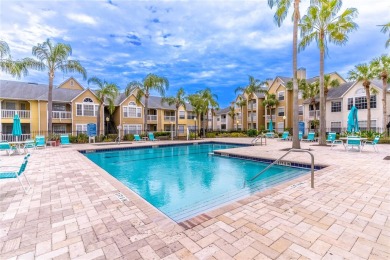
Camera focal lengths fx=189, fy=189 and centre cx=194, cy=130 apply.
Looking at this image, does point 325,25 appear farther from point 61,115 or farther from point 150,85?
point 61,115

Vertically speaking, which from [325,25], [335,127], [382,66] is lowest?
[335,127]

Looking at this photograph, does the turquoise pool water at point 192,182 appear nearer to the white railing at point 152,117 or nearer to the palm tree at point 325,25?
the palm tree at point 325,25

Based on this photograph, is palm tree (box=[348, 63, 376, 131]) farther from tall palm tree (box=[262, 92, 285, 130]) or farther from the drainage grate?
the drainage grate

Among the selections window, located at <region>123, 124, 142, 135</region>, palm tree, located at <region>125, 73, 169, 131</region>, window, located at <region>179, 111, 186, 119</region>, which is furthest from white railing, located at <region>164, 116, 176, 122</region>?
palm tree, located at <region>125, 73, 169, 131</region>

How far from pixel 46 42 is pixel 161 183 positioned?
18787 mm

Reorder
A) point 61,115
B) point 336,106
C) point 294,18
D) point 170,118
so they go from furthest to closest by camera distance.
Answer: point 170,118 → point 336,106 → point 61,115 → point 294,18

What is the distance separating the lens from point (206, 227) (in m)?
2.99

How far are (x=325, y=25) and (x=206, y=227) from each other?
1707cm

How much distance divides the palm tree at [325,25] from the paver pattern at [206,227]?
13063 millimetres

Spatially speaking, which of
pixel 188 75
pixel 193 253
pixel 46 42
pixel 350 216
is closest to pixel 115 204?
pixel 193 253

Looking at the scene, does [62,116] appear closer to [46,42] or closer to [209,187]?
[46,42]

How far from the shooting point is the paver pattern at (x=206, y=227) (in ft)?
7.94

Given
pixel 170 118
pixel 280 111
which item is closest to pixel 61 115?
pixel 170 118

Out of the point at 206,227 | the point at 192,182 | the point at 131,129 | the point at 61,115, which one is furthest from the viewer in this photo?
the point at 131,129
